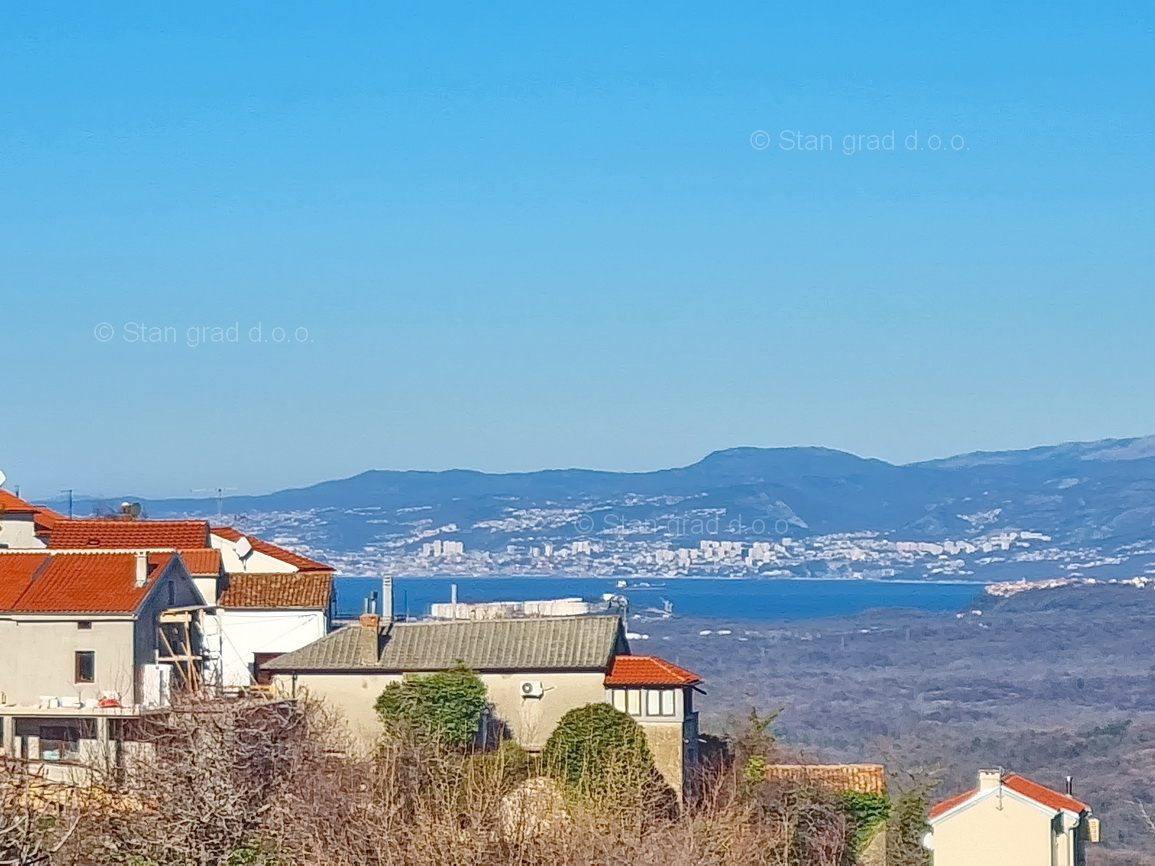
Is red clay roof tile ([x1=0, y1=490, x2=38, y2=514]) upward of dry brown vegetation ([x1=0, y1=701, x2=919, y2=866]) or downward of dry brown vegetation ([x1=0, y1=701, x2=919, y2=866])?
upward

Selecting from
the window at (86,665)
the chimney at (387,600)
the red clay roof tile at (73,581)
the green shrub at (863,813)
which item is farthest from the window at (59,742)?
the green shrub at (863,813)

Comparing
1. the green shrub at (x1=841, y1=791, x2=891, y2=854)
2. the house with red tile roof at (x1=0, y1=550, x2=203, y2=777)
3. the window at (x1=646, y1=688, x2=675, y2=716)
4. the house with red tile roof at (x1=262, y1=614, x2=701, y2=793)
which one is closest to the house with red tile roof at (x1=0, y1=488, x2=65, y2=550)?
the house with red tile roof at (x1=0, y1=550, x2=203, y2=777)

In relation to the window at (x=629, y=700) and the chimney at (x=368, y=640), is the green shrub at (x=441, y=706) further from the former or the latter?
the window at (x=629, y=700)

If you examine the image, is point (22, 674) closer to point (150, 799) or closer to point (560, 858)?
point (150, 799)

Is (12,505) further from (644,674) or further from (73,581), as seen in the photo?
(644,674)

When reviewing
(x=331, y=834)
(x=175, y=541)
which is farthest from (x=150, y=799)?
(x=175, y=541)

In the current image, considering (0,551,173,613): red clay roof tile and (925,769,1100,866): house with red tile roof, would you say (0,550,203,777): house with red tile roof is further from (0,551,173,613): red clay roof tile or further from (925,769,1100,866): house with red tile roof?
(925,769,1100,866): house with red tile roof

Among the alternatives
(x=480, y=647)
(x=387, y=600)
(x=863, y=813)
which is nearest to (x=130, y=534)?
(x=387, y=600)
